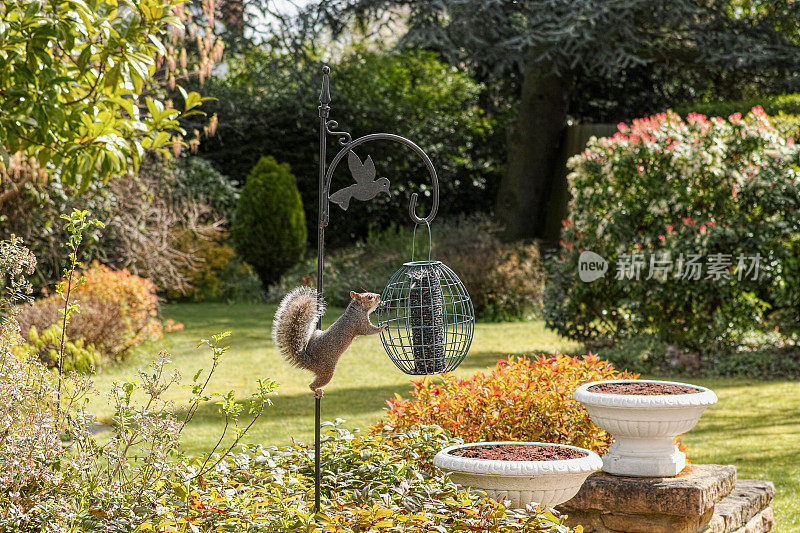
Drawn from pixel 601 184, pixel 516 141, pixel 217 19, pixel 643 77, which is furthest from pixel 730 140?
pixel 217 19

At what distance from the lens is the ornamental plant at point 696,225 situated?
330 inches

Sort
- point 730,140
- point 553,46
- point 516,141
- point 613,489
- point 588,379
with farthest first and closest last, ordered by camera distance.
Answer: point 516,141
point 553,46
point 730,140
point 588,379
point 613,489

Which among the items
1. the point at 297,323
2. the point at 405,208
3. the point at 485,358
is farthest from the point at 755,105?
the point at 297,323

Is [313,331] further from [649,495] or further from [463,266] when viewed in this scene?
[463,266]

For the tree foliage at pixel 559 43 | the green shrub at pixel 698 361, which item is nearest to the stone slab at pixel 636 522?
the green shrub at pixel 698 361

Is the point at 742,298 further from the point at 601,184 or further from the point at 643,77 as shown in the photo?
the point at 643,77

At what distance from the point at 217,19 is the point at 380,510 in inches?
473

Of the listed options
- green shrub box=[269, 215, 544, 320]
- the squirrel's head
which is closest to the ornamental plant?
green shrub box=[269, 215, 544, 320]

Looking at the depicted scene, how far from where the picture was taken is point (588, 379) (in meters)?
4.54

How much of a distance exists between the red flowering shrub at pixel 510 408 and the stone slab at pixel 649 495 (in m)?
0.30

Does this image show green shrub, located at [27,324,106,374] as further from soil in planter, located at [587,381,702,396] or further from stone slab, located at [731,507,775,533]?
stone slab, located at [731,507,775,533]

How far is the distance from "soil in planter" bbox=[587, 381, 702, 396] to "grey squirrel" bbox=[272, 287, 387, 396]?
1.64m

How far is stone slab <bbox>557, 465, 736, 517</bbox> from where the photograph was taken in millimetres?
3826

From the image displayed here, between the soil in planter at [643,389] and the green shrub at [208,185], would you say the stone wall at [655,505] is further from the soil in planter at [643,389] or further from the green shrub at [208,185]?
the green shrub at [208,185]
